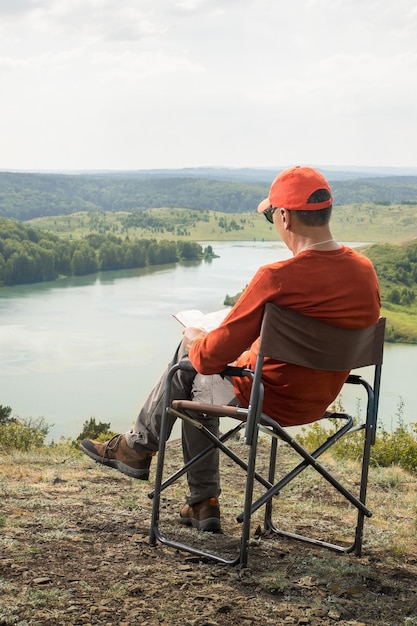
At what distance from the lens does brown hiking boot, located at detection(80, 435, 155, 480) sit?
8.39 ft

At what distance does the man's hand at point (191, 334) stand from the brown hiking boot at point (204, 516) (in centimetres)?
51

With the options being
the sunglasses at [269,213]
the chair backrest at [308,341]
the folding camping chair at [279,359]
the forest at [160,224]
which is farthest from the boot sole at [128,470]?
the forest at [160,224]

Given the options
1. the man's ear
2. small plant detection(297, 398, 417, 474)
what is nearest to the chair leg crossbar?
the man's ear

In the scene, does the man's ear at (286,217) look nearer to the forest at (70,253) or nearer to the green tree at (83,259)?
the forest at (70,253)

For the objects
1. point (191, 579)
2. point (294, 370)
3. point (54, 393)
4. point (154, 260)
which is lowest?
point (54, 393)

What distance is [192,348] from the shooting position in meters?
2.19

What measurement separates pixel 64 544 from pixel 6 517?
32cm

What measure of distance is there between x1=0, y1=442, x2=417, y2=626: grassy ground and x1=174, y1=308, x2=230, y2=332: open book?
61cm

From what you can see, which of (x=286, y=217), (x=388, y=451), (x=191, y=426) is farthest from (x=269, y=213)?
(x=388, y=451)

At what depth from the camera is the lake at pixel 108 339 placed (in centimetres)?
4081

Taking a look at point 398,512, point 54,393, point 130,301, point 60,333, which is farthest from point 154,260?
point 398,512

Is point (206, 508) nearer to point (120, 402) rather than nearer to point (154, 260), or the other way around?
point (120, 402)

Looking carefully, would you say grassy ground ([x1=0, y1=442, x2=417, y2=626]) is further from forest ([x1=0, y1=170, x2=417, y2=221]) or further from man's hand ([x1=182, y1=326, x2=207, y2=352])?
forest ([x1=0, y1=170, x2=417, y2=221])

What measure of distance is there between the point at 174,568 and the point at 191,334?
1.97 feet
